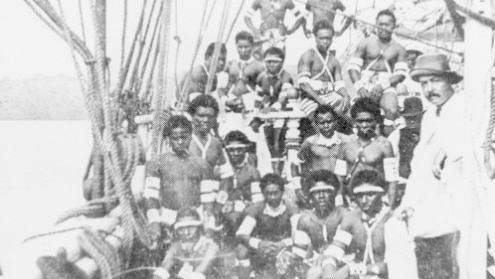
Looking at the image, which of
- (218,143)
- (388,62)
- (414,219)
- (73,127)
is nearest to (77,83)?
(73,127)

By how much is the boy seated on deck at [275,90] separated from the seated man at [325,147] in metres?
0.13

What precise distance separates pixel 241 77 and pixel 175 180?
22.1 inches

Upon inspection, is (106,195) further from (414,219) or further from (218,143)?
(414,219)

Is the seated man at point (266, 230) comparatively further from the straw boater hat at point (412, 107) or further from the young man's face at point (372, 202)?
the straw boater hat at point (412, 107)

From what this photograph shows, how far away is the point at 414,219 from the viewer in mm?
2807

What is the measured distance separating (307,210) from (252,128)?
16.8 inches

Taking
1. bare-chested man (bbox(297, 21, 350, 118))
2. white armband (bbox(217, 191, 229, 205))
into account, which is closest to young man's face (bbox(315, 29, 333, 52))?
bare-chested man (bbox(297, 21, 350, 118))

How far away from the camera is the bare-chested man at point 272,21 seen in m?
2.89

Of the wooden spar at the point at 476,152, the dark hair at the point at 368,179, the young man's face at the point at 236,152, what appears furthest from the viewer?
the young man's face at the point at 236,152

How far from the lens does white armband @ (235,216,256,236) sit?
113 inches

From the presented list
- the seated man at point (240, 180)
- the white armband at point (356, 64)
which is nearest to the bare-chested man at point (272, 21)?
the white armband at point (356, 64)

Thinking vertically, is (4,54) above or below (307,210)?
above

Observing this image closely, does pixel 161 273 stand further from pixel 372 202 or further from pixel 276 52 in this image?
pixel 276 52

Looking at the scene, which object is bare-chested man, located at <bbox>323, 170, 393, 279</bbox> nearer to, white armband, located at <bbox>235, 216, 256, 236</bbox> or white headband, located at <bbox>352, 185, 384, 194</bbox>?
white headband, located at <bbox>352, 185, 384, 194</bbox>
